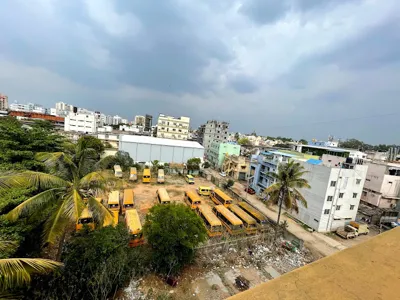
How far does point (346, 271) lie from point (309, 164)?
21361mm

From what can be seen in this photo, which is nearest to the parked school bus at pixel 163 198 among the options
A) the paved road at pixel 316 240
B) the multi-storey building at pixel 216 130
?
the paved road at pixel 316 240

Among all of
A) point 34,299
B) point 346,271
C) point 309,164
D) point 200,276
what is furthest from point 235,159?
point 346,271

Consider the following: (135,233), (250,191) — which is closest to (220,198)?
(250,191)

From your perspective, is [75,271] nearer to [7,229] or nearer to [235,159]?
[7,229]

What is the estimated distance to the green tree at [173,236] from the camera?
11.0 metres

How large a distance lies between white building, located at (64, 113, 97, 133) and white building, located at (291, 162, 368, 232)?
64496mm

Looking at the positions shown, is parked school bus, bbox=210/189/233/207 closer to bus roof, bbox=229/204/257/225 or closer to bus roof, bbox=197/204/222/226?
bus roof, bbox=229/204/257/225

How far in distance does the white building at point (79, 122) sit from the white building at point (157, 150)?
105 ft

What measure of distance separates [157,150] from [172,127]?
24279 mm

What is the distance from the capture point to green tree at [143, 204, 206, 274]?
36.0 ft

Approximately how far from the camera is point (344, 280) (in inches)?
68.4

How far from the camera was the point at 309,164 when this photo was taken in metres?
20.6

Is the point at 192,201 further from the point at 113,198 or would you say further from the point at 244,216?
the point at 113,198

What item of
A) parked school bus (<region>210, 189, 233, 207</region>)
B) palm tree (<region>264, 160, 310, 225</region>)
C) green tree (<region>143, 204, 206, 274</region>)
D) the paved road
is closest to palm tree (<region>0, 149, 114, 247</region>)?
green tree (<region>143, 204, 206, 274</region>)
